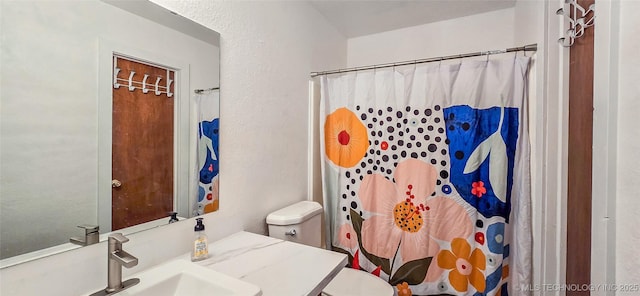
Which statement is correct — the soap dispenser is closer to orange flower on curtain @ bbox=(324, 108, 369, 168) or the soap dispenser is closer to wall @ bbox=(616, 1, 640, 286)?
orange flower on curtain @ bbox=(324, 108, 369, 168)

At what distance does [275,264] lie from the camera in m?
0.96

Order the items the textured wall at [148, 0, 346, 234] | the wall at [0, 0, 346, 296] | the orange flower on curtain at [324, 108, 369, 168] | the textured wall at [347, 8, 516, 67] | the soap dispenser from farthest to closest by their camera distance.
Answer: the textured wall at [347, 8, 516, 67] < the orange flower on curtain at [324, 108, 369, 168] < the textured wall at [148, 0, 346, 234] < the soap dispenser < the wall at [0, 0, 346, 296]

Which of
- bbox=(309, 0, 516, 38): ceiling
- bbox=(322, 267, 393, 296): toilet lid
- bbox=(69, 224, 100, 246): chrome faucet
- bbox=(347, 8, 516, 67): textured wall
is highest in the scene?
bbox=(309, 0, 516, 38): ceiling

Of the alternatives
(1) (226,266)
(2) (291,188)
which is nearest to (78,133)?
(1) (226,266)

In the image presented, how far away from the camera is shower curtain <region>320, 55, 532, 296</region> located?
53.9 inches

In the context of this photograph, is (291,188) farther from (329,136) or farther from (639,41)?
(639,41)

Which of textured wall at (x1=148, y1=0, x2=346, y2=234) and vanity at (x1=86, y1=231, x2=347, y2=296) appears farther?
textured wall at (x1=148, y1=0, x2=346, y2=234)

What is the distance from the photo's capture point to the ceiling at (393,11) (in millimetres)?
1892

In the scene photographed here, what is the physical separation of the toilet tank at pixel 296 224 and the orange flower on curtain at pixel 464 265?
789 mm

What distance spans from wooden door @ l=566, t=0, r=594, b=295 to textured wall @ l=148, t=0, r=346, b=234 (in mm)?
1347

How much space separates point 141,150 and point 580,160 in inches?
60.5

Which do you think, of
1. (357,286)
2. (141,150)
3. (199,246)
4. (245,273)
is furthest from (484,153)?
(141,150)

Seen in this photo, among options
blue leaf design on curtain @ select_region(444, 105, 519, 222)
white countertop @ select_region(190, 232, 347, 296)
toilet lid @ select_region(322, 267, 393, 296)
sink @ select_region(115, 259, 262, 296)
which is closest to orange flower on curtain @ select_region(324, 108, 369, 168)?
blue leaf design on curtain @ select_region(444, 105, 519, 222)

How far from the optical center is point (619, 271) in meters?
0.58
